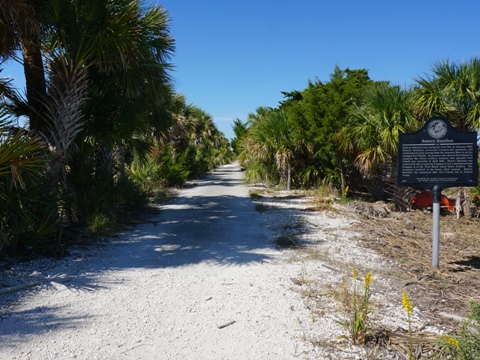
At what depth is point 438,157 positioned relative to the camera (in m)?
6.32

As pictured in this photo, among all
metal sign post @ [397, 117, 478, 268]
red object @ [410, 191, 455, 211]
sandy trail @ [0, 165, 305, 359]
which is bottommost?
sandy trail @ [0, 165, 305, 359]

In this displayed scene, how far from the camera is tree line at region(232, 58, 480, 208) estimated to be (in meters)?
11.1


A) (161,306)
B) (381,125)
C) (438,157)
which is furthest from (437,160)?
(381,125)

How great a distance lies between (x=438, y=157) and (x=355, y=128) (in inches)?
276

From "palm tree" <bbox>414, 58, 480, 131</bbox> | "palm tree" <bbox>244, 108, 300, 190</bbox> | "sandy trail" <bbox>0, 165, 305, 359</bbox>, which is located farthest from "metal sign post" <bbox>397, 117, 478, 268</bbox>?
"palm tree" <bbox>244, 108, 300, 190</bbox>

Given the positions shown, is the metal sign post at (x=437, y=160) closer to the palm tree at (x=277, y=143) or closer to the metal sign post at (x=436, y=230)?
the metal sign post at (x=436, y=230)

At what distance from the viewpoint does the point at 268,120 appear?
20.1m

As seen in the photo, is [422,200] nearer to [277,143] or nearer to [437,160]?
[437,160]

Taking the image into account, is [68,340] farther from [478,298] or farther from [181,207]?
[181,207]

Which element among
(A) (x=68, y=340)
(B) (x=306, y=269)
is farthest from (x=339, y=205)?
(A) (x=68, y=340)

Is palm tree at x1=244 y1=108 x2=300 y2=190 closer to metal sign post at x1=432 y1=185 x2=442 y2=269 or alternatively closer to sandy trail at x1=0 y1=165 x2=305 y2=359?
sandy trail at x1=0 y1=165 x2=305 y2=359

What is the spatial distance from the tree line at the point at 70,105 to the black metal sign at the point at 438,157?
17.4 ft

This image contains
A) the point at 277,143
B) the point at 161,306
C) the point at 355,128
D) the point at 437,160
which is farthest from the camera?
the point at 277,143

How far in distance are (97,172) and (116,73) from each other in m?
2.44
